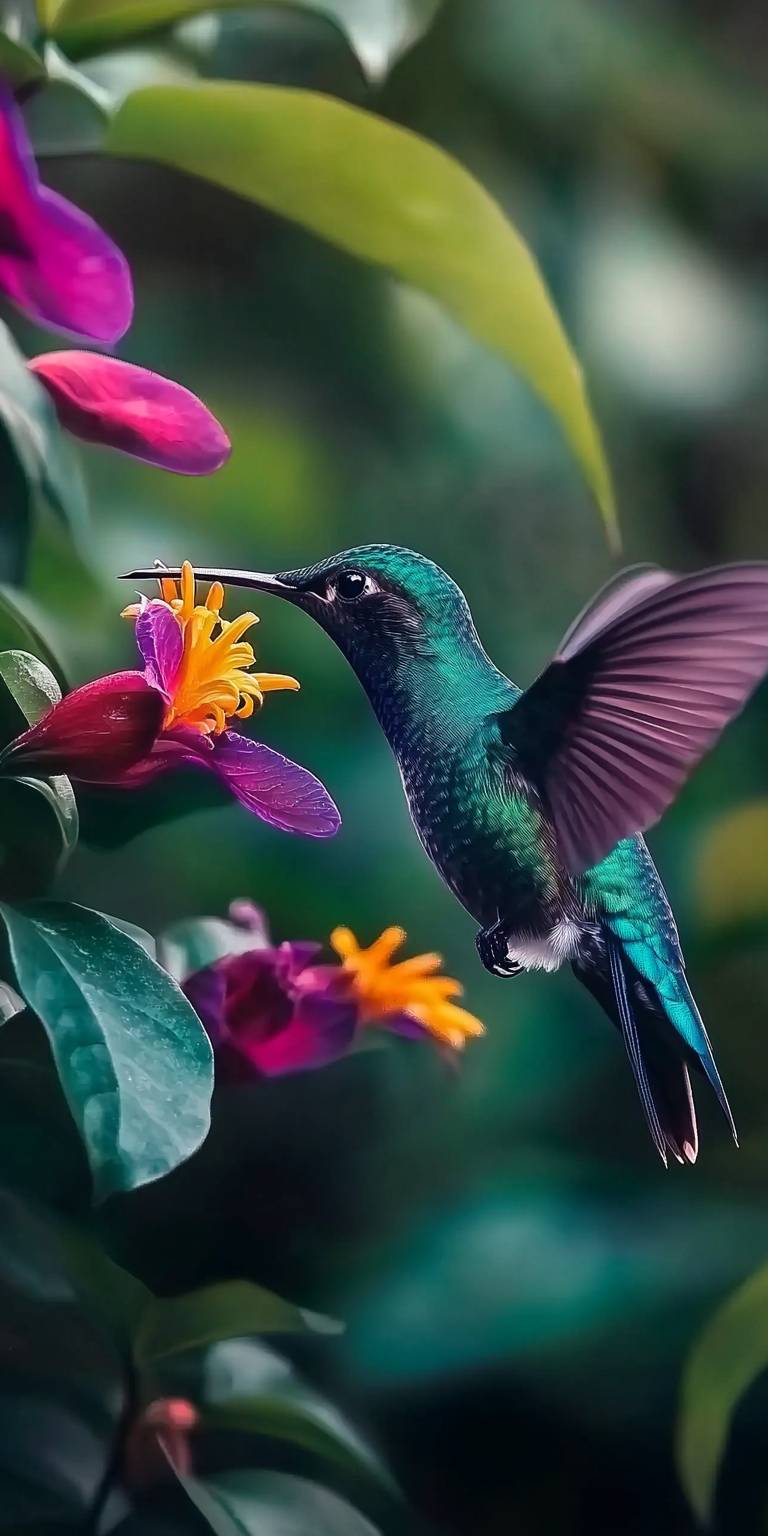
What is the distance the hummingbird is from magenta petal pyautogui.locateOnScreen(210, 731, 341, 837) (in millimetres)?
42

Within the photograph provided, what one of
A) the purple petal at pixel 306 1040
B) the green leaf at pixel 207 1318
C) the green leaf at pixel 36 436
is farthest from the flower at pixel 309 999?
the green leaf at pixel 36 436

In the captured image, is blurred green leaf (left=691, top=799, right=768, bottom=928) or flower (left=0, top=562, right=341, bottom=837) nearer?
flower (left=0, top=562, right=341, bottom=837)

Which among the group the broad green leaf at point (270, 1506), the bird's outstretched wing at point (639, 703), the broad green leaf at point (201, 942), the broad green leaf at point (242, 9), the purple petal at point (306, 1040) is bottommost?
the broad green leaf at point (270, 1506)

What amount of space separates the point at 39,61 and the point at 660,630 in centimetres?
42

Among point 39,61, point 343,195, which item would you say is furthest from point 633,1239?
point 39,61

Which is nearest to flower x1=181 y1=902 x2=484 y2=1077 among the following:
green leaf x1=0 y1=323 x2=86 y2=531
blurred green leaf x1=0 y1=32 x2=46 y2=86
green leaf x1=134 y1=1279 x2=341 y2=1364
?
green leaf x1=134 y1=1279 x2=341 y2=1364

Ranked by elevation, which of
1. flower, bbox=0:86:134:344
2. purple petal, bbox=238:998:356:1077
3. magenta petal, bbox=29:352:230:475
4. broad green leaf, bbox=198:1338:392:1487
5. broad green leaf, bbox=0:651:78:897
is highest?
flower, bbox=0:86:134:344

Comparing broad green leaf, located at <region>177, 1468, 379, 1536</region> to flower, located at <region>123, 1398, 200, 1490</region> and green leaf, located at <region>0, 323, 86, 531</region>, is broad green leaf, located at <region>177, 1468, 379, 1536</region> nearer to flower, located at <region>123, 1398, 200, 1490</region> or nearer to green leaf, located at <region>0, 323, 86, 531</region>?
flower, located at <region>123, 1398, 200, 1490</region>

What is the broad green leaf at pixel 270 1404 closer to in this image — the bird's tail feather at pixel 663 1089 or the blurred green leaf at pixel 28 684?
the bird's tail feather at pixel 663 1089

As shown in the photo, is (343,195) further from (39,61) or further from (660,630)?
(660,630)

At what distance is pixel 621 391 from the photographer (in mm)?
734

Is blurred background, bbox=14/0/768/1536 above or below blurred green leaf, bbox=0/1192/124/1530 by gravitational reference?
above

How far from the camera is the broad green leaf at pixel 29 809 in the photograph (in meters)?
0.63

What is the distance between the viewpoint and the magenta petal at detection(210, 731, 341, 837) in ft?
2.10
